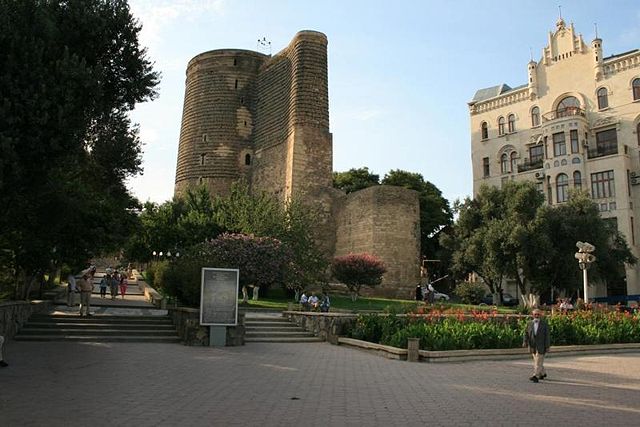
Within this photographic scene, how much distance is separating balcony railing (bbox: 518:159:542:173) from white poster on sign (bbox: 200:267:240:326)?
36230 mm

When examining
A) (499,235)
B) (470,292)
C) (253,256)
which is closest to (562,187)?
(499,235)

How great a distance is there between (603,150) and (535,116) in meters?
6.69

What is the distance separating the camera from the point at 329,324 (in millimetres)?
16453

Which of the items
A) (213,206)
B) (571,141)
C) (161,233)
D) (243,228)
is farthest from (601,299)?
(161,233)

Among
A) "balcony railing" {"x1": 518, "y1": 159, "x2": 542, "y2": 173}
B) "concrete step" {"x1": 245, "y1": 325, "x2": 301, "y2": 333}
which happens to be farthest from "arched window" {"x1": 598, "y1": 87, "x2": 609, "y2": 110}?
"concrete step" {"x1": 245, "y1": 325, "x2": 301, "y2": 333}

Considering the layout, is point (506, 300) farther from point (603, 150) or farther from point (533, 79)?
point (533, 79)

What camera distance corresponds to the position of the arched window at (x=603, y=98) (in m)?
41.7

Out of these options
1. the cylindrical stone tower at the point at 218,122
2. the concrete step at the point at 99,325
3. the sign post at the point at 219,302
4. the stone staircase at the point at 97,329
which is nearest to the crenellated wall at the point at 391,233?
the cylindrical stone tower at the point at 218,122

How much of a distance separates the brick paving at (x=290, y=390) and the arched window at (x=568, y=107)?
33585 millimetres

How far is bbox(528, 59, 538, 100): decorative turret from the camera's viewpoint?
151 feet

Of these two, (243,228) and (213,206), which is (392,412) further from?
(213,206)

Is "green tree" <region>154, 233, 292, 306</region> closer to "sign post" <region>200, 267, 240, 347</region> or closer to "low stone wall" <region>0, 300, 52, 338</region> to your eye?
"low stone wall" <region>0, 300, 52, 338</region>

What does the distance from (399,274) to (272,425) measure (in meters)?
32.4

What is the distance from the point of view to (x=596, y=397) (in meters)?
8.25
